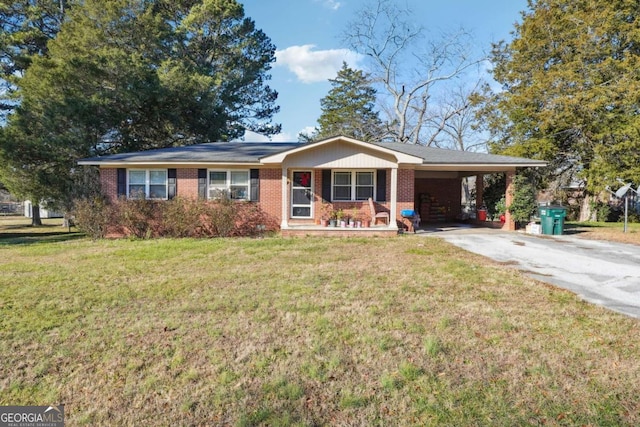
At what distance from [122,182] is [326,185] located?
718 centimetres

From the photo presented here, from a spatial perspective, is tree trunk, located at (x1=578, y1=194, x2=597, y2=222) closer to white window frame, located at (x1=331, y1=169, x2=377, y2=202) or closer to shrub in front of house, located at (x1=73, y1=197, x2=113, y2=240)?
white window frame, located at (x1=331, y1=169, x2=377, y2=202)

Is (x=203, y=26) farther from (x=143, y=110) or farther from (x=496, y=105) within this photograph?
(x=496, y=105)

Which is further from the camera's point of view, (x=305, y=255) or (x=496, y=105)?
(x=496, y=105)

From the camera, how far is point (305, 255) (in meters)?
8.45

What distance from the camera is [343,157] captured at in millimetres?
12125

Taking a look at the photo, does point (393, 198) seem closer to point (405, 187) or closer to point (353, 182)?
point (405, 187)

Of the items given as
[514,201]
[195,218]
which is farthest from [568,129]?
[195,218]

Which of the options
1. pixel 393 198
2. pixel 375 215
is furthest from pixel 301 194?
pixel 393 198

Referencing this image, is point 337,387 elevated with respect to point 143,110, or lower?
lower

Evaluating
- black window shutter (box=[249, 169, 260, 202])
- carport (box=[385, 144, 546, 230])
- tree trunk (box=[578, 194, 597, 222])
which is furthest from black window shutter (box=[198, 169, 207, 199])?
tree trunk (box=[578, 194, 597, 222])

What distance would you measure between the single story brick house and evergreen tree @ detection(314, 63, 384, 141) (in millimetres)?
19870

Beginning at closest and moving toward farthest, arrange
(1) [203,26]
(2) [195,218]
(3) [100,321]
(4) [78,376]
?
(4) [78,376] < (3) [100,321] < (2) [195,218] < (1) [203,26]

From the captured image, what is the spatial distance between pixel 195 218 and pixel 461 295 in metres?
9.04

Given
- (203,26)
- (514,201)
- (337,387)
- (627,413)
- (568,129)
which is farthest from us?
(203,26)
